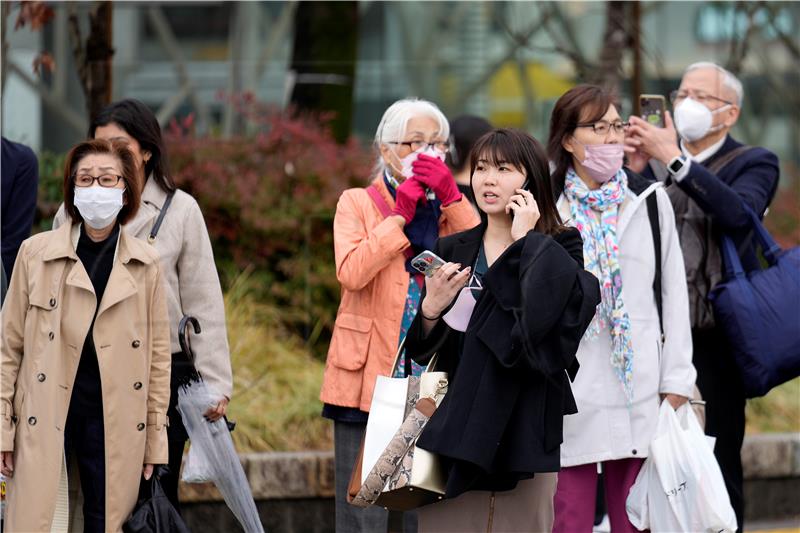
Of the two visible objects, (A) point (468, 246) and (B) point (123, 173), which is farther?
(B) point (123, 173)

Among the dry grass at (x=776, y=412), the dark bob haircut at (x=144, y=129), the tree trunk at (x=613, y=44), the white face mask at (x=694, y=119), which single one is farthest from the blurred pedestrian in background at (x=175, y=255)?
the tree trunk at (x=613, y=44)

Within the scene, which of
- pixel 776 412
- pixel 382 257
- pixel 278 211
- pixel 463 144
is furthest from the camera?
pixel 278 211

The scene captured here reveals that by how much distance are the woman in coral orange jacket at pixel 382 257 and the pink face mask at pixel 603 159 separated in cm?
55

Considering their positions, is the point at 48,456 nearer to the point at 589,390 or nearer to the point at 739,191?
the point at 589,390

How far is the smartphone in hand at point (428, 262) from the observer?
15.1ft

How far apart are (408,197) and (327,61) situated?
5915mm

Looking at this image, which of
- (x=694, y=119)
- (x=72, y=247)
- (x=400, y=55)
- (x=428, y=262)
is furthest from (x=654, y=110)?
(x=400, y=55)

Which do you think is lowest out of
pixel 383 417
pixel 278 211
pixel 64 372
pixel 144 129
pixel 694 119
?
pixel 383 417

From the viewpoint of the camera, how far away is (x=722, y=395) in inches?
241

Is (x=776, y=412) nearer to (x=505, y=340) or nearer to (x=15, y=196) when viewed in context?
(x=505, y=340)

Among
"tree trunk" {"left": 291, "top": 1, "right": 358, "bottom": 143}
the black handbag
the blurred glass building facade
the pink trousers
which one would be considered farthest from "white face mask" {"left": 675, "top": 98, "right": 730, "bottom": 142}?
the blurred glass building facade

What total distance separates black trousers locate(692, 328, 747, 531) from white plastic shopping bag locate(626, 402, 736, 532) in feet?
2.32

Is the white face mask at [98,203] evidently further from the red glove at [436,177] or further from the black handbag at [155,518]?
the red glove at [436,177]

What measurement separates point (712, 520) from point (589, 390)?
2.40ft
